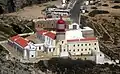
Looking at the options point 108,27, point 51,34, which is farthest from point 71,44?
point 108,27

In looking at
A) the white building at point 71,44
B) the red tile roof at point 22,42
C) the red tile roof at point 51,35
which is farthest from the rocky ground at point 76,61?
the red tile roof at point 51,35

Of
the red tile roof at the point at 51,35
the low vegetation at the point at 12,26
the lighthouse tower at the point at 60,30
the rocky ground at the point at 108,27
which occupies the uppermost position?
the lighthouse tower at the point at 60,30

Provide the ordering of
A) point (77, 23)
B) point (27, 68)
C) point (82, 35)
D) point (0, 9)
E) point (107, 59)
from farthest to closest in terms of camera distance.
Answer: point (0, 9)
point (77, 23)
point (82, 35)
point (107, 59)
point (27, 68)

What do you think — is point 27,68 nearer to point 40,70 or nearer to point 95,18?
point 40,70

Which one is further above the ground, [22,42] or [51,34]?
[51,34]

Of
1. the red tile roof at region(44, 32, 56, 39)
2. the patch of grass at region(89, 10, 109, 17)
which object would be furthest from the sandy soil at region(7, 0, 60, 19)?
the red tile roof at region(44, 32, 56, 39)

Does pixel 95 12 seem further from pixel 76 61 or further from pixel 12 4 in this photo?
pixel 76 61

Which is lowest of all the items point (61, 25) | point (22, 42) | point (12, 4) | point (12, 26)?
point (12, 4)

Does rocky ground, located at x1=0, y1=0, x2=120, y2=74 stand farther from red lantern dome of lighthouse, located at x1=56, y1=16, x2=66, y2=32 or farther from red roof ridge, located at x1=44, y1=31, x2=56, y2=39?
red lantern dome of lighthouse, located at x1=56, y1=16, x2=66, y2=32

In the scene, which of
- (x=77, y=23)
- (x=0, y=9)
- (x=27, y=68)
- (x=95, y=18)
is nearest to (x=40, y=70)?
(x=27, y=68)

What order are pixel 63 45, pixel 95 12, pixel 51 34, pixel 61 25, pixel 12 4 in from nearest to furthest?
pixel 61 25 < pixel 63 45 < pixel 51 34 < pixel 95 12 < pixel 12 4

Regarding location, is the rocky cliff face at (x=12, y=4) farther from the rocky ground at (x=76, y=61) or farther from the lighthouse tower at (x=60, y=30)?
the lighthouse tower at (x=60, y=30)
